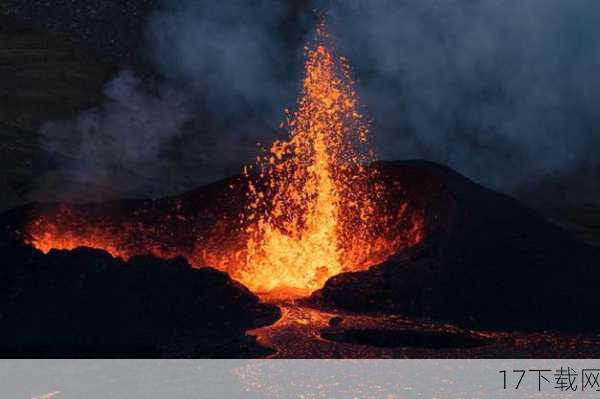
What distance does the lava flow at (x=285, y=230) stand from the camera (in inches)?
628

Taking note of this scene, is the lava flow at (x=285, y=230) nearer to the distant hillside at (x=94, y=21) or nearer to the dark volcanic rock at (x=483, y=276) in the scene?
the dark volcanic rock at (x=483, y=276)

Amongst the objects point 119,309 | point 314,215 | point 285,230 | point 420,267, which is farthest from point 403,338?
point 314,215

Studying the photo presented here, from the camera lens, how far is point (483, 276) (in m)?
13.8

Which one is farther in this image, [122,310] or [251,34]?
[251,34]

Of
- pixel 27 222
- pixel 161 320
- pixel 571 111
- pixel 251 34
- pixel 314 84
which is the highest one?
pixel 251 34

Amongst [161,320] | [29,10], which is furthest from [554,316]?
[29,10]

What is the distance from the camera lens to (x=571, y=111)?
35.0 meters

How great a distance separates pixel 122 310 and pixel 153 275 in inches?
35.2

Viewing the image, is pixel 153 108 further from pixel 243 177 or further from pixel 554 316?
pixel 554 316

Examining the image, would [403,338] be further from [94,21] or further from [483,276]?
[94,21]

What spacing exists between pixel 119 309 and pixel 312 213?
609 centimetres

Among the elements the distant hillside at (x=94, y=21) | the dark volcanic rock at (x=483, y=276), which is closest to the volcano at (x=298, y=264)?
the dark volcanic rock at (x=483, y=276)

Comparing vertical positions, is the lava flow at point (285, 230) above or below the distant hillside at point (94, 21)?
below

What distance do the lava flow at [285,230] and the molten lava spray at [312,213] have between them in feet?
0.06
